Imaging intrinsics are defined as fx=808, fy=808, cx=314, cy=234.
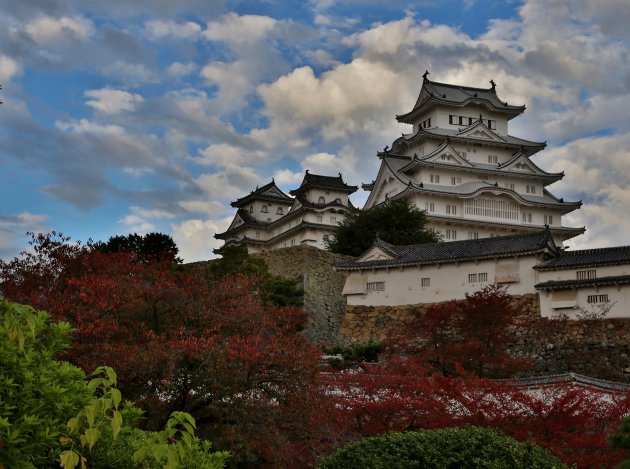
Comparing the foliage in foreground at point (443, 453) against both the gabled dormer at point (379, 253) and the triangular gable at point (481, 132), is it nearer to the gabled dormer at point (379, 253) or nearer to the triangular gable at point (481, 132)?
the gabled dormer at point (379, 253)

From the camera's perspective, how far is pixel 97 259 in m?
16.2

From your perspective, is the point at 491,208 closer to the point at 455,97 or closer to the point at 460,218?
the point at 460,218

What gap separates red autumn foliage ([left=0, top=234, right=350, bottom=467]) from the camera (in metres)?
12.1

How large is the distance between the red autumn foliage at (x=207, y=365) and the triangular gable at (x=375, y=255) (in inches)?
762

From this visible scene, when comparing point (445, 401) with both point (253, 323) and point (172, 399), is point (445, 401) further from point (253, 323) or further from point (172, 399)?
point (172, 399)

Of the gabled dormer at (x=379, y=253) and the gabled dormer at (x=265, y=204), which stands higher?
the gabled dormer at (x=265, y=204)

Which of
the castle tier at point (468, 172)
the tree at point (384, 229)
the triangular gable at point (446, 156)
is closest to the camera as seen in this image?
the tree at point (384, 229)

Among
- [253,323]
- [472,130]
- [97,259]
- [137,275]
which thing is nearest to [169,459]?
[253,323]

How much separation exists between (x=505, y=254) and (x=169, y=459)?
2751cm

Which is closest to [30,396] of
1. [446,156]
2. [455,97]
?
[446,156]

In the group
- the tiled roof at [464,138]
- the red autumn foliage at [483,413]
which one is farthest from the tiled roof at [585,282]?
the tiled roof at [464,138]

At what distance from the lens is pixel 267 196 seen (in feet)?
212

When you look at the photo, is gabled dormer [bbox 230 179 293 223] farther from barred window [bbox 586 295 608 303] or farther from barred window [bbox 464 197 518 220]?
barred window [bbox 586 295 608 303]

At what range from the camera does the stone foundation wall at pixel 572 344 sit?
27203mm
